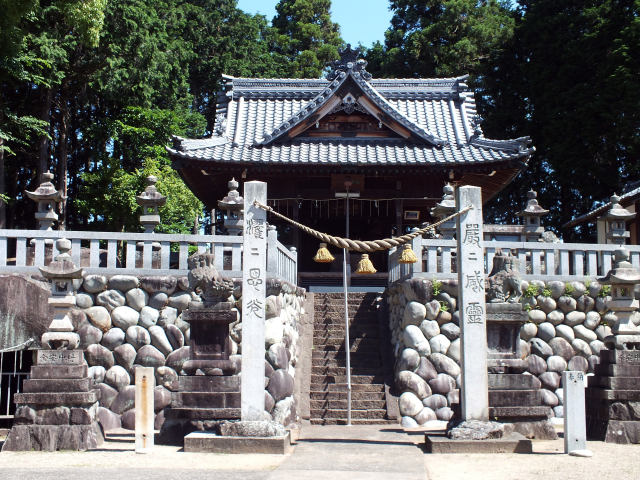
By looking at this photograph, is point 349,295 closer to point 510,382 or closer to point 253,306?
point 510,382

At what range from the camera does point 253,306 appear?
8.85 m

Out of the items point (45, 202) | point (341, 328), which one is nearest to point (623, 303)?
point (341, 328)

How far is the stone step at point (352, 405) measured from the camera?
12031 millimetres

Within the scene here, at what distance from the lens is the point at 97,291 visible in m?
11.8

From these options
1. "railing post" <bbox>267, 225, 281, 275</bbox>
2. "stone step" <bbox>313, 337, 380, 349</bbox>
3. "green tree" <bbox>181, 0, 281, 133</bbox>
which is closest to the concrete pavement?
"railing post" <bbox>267, 225, 281, 275</bbox>

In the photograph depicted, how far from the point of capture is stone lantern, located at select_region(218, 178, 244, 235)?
13438mm

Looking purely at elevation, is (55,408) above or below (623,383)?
below

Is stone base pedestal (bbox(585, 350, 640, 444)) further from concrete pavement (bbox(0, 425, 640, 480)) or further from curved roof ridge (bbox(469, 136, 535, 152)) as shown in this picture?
curved roof ridge (bbox(469, 136, 535, 152))

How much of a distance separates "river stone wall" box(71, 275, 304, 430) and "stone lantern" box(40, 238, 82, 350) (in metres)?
2.19

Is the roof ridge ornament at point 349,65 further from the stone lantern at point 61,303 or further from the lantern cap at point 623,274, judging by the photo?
the stone lantern at point 61,303

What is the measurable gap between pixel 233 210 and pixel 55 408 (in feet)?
19.9

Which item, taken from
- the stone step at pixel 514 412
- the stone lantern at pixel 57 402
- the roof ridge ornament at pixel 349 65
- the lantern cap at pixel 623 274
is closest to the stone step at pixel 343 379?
the stone step at pixel 514 412

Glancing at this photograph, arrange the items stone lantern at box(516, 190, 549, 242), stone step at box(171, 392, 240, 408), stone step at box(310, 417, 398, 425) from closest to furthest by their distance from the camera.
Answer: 1. stone step at box(171, 392, 240, 408)
2. stone step at box(310, 417, 398, 425)
3. stone lantern at box(516, 190, 549, 242)

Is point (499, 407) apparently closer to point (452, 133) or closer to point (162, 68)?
point (452, 133)
